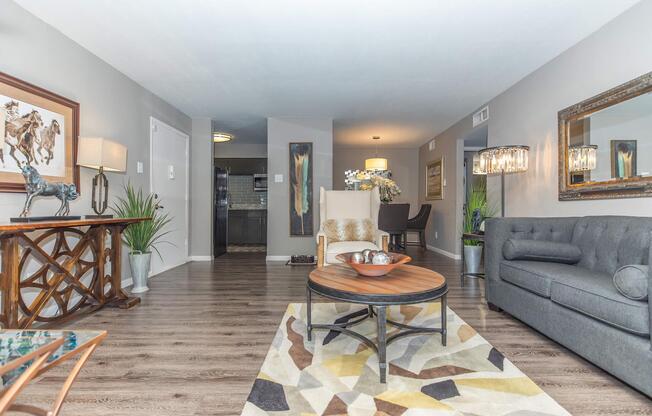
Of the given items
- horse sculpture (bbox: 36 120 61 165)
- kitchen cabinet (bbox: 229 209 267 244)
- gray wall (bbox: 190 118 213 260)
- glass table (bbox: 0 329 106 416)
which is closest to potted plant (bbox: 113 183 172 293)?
horse sculpture (bbox: 36 120 61 165)

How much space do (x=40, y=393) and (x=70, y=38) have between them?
285cm

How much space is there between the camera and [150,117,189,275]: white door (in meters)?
4.40

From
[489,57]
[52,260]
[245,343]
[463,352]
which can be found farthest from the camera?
[489,57]

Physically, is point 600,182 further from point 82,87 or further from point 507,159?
point 82,87

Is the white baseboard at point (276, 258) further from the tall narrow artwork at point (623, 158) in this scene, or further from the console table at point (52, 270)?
the tall narrow artwork at point (623, 158)

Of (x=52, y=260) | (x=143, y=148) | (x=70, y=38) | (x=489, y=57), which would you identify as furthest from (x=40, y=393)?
(x=489, y=57)

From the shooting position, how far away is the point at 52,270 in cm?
250

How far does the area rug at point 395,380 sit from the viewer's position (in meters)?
1.41

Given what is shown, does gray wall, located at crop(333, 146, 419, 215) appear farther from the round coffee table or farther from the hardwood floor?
the round coffee table

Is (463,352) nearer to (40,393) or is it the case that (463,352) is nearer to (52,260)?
(40,393)

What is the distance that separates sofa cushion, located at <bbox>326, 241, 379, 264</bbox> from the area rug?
3.42 feet

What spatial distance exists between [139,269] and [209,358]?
201 centimetres

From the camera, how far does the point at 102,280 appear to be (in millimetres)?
2842

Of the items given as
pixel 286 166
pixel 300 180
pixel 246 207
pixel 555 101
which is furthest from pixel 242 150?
pixel 555 101
